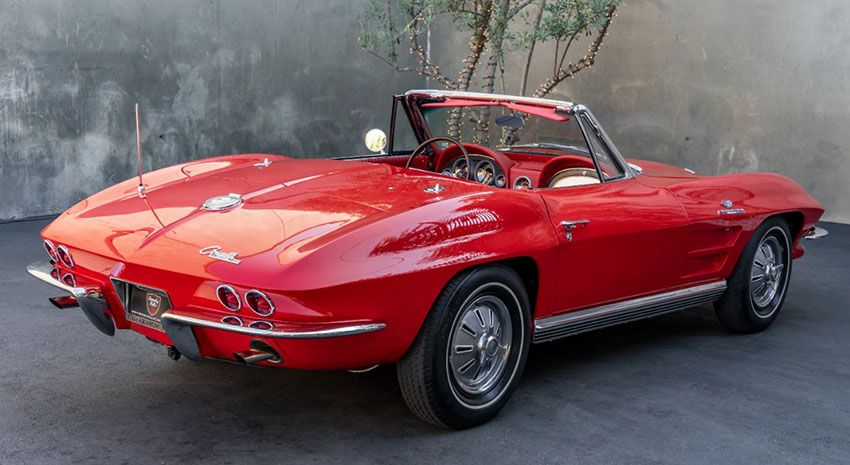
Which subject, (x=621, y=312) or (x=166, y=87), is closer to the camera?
(x=621, y=312)

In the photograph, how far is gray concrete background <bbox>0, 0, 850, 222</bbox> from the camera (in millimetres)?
8328

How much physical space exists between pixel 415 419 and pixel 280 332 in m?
0.89

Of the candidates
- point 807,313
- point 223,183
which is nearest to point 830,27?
point 807,313

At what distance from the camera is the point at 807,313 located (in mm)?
5406

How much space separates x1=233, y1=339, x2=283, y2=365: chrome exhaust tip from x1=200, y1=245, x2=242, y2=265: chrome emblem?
27 cm

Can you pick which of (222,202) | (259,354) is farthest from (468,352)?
(222,202)

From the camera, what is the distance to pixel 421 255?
3.10m

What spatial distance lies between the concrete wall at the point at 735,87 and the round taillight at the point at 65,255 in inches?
295

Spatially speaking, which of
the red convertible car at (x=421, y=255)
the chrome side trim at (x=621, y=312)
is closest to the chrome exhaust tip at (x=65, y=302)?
the red convertible car at (x=421, y=255)

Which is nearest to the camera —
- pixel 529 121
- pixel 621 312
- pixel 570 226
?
pixel 570 226

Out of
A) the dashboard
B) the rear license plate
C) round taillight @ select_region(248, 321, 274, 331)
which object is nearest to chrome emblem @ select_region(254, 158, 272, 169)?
the dashboard

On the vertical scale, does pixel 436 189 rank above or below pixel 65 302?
above

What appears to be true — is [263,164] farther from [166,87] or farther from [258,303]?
[166,87]

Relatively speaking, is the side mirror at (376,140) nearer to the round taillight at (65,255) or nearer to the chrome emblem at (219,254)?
the round taillight at (65,255)
